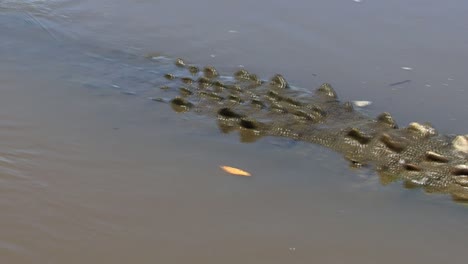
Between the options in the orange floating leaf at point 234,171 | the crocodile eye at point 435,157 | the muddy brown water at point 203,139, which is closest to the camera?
the muddy brown water at point 203,139

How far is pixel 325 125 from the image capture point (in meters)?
5.05

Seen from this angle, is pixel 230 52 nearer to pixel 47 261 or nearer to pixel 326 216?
pixel 326 216

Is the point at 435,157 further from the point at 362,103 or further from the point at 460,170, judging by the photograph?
the point at 362,103

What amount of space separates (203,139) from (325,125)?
960 millimetres

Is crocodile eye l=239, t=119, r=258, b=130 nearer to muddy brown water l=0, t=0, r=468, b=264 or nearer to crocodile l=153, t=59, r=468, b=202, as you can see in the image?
crocodile l=153, t=59, r=468, b=202

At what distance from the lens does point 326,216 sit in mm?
4121

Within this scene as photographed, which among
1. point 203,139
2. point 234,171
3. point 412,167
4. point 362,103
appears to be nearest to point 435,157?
point 412,167

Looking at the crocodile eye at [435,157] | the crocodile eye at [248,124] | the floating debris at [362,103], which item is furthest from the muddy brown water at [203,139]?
the crocodile eye at [435,157]

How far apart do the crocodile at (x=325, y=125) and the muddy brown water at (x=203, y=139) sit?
5.2 inches

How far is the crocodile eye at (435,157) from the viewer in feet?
14.4

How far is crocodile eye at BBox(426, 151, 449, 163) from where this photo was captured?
4375mm

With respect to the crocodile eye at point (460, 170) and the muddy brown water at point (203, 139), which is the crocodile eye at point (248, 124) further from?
the crocodile eye at point (460, 170)

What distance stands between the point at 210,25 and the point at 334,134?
104 inches

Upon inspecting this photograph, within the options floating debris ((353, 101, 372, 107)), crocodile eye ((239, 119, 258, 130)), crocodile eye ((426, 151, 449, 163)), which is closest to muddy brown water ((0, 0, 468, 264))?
floating debris ((353, 101, 372, 107))
